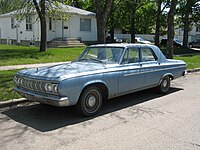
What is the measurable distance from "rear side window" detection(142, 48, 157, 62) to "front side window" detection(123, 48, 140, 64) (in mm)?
311

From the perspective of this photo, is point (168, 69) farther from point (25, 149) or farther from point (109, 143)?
point (25, 149)

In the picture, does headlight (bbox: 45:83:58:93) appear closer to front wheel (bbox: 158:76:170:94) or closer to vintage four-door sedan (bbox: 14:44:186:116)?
vintage four-door sedan (bbox: 14:44:186:116)

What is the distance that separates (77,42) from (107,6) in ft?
50.7

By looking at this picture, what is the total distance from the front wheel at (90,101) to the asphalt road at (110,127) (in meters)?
0.19

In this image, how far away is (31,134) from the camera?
472cm

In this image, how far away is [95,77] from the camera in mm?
5738

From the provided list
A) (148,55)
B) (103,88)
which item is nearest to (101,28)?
(148,55)

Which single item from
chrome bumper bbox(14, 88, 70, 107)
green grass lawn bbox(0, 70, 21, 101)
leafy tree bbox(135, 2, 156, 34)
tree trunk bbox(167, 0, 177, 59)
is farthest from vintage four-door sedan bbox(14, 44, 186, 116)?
leafy tree bbox(135, 2, 156, 34)

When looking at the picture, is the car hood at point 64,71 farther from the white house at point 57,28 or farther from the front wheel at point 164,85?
the white house at point 57,28

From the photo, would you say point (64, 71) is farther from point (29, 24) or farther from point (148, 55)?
point (29, 24)

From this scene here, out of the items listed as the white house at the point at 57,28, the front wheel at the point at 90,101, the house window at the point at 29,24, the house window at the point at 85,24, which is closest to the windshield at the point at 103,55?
the front wheel at the point at 90,101

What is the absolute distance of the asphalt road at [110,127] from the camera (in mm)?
4336

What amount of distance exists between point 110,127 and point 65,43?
20.8 metres

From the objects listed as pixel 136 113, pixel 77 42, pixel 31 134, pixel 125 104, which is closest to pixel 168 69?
pixel 125 104
